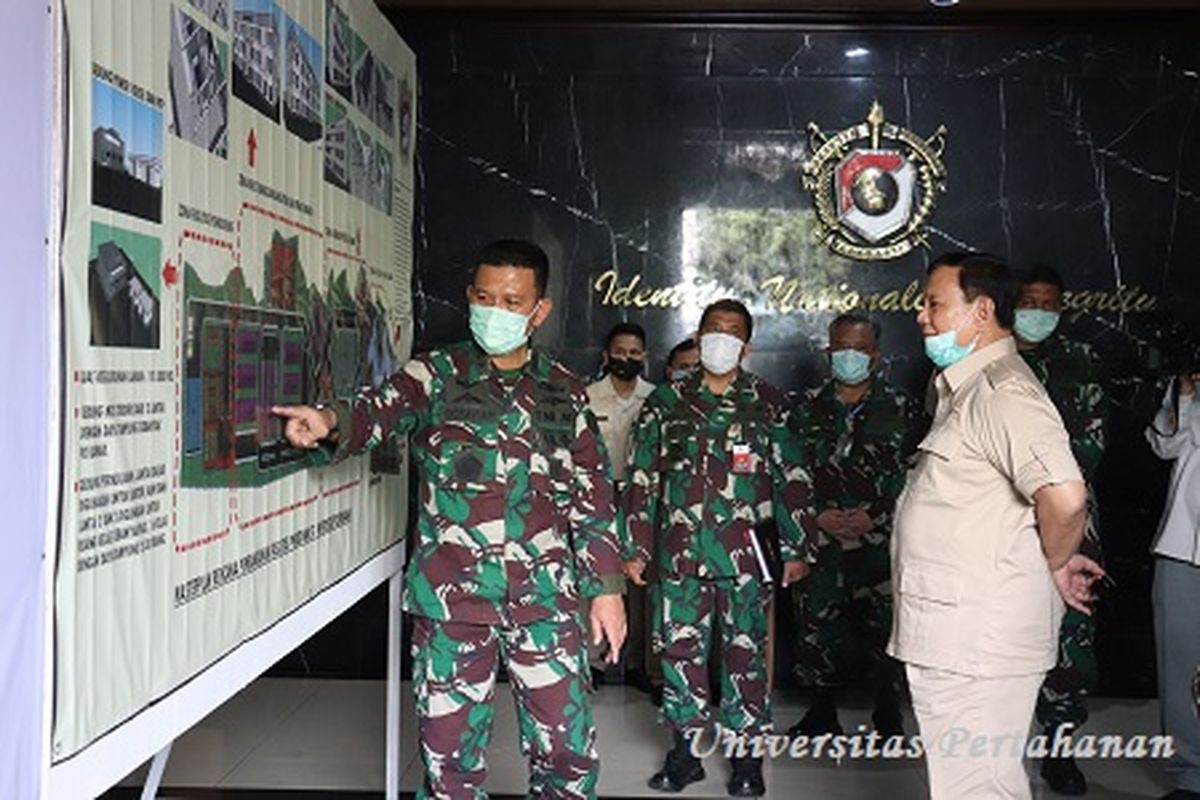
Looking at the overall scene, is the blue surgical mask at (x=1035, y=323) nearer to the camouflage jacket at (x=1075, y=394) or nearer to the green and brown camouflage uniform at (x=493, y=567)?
the camouflage jacket at (x=1075, y=394)

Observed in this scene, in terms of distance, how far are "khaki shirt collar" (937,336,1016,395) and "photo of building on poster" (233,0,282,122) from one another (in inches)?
62.0

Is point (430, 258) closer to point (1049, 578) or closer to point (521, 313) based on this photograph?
point (521, 313)

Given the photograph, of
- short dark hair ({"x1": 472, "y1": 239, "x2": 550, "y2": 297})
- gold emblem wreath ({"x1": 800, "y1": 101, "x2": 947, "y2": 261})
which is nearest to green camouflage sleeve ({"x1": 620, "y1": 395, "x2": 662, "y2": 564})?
short dark hair ({"x1": 472, "y1": 239, "x2": 550, "y2": 297})

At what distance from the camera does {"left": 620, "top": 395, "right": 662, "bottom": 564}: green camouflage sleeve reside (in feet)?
15.0

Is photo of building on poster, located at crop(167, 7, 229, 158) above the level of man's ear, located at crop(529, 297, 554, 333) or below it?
above

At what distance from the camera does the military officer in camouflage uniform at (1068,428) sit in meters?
4.70

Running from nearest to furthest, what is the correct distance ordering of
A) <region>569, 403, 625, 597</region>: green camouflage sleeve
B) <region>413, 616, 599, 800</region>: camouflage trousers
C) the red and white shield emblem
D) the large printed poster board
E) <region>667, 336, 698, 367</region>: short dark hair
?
the large printed poster board, <region>413, 616, 599, 800</region>: camouflage trousers, <region>569, 403, 625, 597</region>: green camouflage sleeve, <region>667, 336, 698, 367</region>: short dark hair, the red and white shield emblem

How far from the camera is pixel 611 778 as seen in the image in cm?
459

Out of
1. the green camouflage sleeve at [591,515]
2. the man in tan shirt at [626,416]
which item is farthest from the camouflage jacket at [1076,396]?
the green camouflage sleeve at [591,515]

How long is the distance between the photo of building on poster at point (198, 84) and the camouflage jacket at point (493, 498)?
0.92m

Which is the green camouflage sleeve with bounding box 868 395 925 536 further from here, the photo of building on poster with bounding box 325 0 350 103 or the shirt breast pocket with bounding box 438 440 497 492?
the photo of building on poster with bounding box 325 0 350 103

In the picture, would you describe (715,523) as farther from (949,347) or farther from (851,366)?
(949,347)

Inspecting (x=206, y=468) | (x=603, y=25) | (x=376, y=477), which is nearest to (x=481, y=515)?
(x=376, y=477)

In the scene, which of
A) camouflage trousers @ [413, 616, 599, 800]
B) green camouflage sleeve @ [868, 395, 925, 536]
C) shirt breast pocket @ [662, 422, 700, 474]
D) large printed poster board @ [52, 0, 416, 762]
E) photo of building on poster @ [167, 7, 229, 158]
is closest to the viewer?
large printed poster board @ [52, 0, 416, 762]
